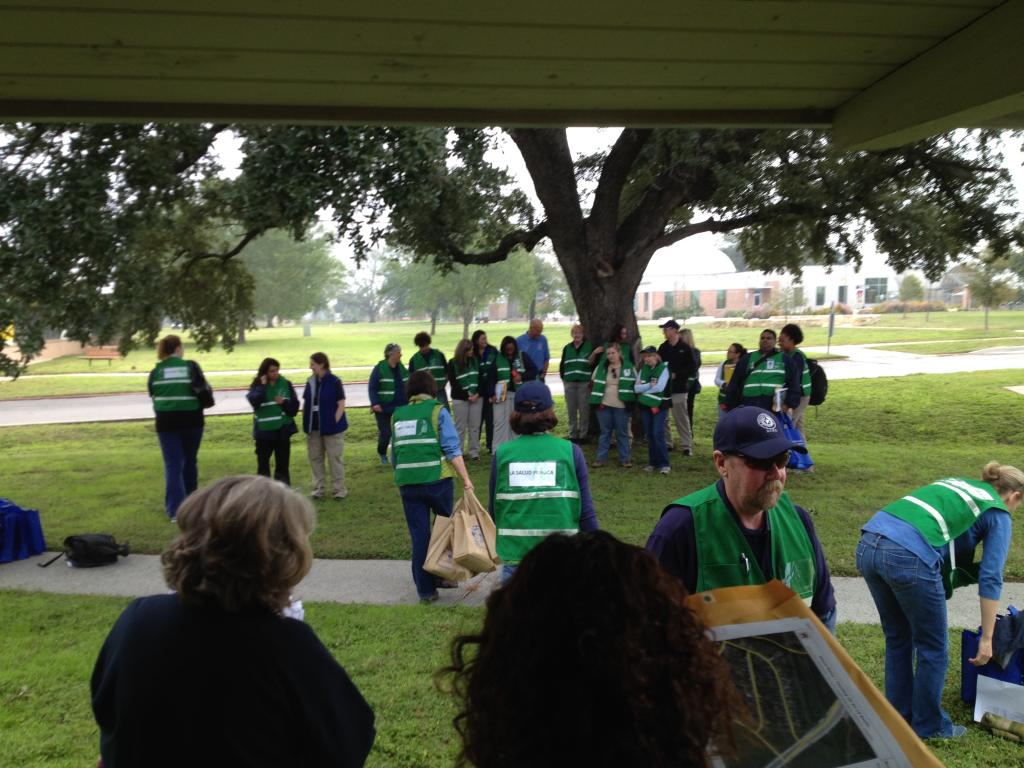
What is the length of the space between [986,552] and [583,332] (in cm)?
984

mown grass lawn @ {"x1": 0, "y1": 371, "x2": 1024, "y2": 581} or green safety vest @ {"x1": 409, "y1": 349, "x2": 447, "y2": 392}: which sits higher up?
green safety vest @ {"x1": 409, "y1": 349, "x2": 447, "y2": 392}

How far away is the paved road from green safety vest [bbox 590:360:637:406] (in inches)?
450

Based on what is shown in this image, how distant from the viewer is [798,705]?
5.23 ft

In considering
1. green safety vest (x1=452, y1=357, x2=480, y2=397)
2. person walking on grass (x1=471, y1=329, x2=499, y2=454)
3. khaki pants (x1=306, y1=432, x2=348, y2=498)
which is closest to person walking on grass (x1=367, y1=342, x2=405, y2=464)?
green safety vest (x1=452, y1=357, x2=480, y2=397)

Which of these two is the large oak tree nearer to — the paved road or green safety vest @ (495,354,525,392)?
green safety vest @ (495,354,525,392)

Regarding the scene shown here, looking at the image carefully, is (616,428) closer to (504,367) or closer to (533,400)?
(504,367)

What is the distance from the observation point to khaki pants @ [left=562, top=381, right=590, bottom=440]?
13.6 m

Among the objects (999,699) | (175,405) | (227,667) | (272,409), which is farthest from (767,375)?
(227,667)

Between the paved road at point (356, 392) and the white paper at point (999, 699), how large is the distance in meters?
19.2

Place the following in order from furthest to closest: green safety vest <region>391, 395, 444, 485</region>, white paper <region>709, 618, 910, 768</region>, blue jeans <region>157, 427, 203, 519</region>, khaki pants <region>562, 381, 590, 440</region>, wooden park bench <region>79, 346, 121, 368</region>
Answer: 1. wooden park bench <region>79, 346, 121, 368</region>
2. khaki pants <region>562, 381, 590, 440</region>
3. blue jeans <region>157, 427, 203, 519</region>
4. green safety vest <region>391, 395, 444, 485</region>
5. white paper <region>709, 618, 910, 768</region>

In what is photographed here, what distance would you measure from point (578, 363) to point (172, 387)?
260 inches

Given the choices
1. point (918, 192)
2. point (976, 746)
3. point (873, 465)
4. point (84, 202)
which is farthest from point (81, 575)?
point (918, 192)

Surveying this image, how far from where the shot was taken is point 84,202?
9.31 m

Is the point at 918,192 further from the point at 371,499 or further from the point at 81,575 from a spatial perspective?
the point at 81,575
